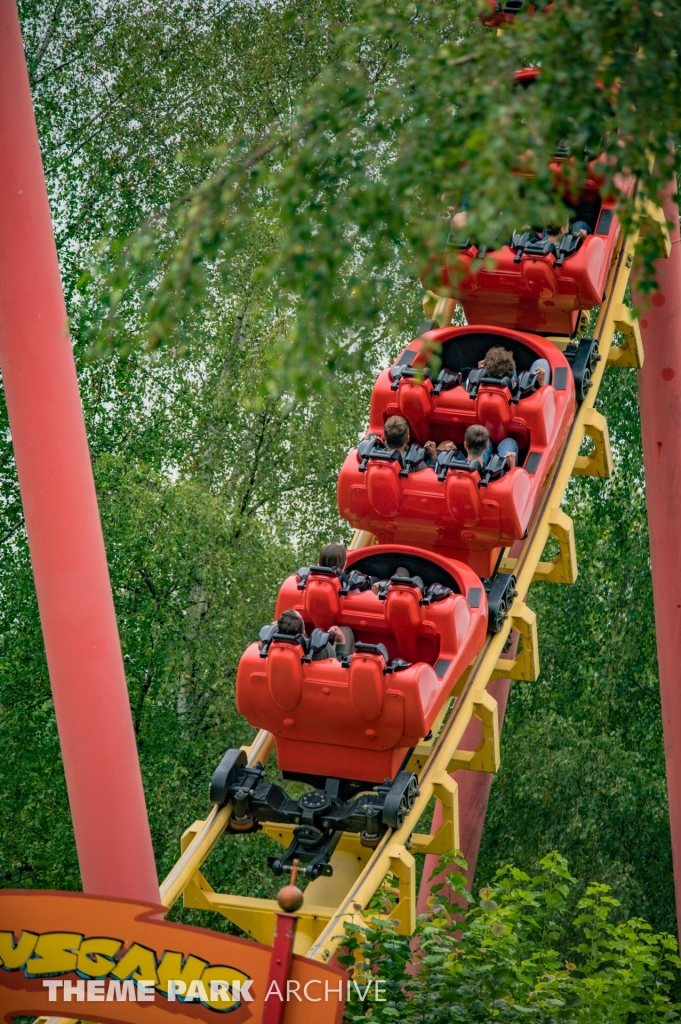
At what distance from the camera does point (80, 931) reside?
524cm

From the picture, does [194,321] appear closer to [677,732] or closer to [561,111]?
[677,732]

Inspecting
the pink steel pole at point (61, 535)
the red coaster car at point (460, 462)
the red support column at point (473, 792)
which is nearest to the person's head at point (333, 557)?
the red coaster car at point (460, 462)

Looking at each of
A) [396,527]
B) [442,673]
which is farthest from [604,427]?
[442,673]

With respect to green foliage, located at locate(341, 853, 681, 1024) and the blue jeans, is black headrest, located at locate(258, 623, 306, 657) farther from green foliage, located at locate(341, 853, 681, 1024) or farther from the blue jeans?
the blue jeans

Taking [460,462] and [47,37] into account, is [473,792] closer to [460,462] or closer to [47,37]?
[460,462]

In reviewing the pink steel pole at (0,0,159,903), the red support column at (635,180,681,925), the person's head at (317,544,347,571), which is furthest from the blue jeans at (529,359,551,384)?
the pink steel pole at (0,0,159,903)

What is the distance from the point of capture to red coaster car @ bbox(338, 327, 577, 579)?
26.7 ft

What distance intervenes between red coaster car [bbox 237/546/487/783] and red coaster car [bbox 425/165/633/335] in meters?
1.85

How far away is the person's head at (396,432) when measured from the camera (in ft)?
27.5

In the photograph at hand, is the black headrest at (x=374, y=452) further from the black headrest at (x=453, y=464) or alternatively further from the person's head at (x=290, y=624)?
the person's head at (x=290, y=624)

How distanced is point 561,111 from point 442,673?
3.44m

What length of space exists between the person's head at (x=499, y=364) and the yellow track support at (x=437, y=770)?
0.59m

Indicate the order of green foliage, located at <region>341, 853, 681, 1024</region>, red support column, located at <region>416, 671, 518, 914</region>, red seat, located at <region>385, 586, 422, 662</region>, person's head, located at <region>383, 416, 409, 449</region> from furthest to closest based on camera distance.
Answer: red support column, located at <region>416, 671, 518, 914</region> < person's head, located at <region>383, 416, 409, 449</region> < red seat, located at <region>385, 586, 422, 662</region> < green foliage, located at <region>341, 853, 681, 1024</region>

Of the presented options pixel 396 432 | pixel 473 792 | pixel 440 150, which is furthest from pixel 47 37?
pixel 440 150
